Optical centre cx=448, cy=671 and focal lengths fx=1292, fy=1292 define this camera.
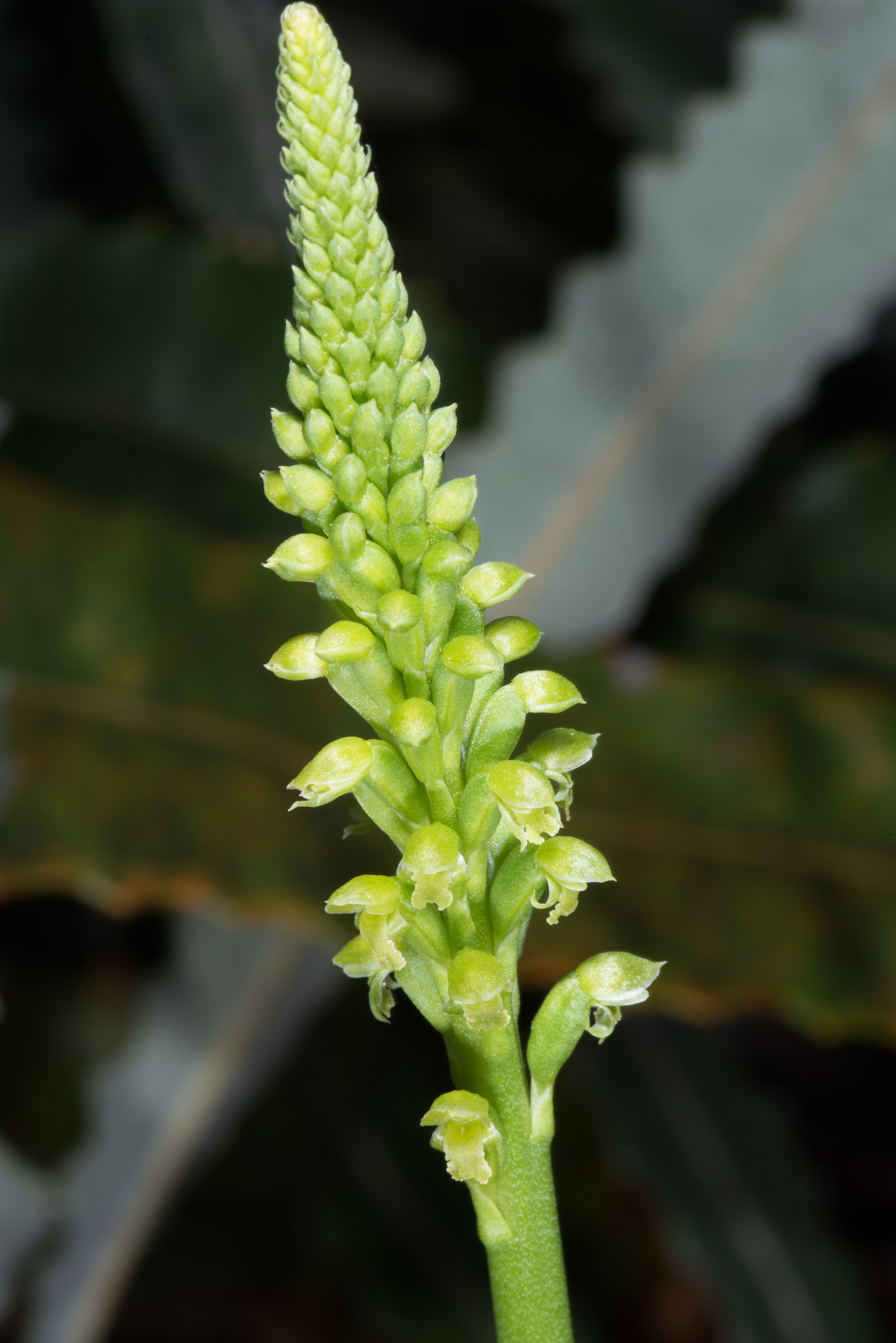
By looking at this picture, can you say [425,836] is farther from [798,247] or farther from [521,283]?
[521,283]

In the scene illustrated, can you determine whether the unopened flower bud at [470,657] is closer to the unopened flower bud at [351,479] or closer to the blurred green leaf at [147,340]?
the unopened flower bud at [351,479]

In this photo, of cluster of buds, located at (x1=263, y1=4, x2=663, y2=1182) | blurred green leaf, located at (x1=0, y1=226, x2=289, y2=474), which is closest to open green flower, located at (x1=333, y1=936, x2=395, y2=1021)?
cluster of buds, located at (x1=263, y1=4, x2=663, y2=1182)

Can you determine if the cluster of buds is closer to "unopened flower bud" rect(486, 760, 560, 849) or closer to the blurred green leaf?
"unopened flower bud" rect(486, 760, 560, 849)

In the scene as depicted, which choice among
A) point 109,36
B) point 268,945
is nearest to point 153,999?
point 268,945

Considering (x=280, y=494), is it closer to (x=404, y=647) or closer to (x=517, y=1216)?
(x=404, y=647)

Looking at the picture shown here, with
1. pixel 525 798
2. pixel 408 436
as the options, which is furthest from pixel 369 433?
pixel 525 798
